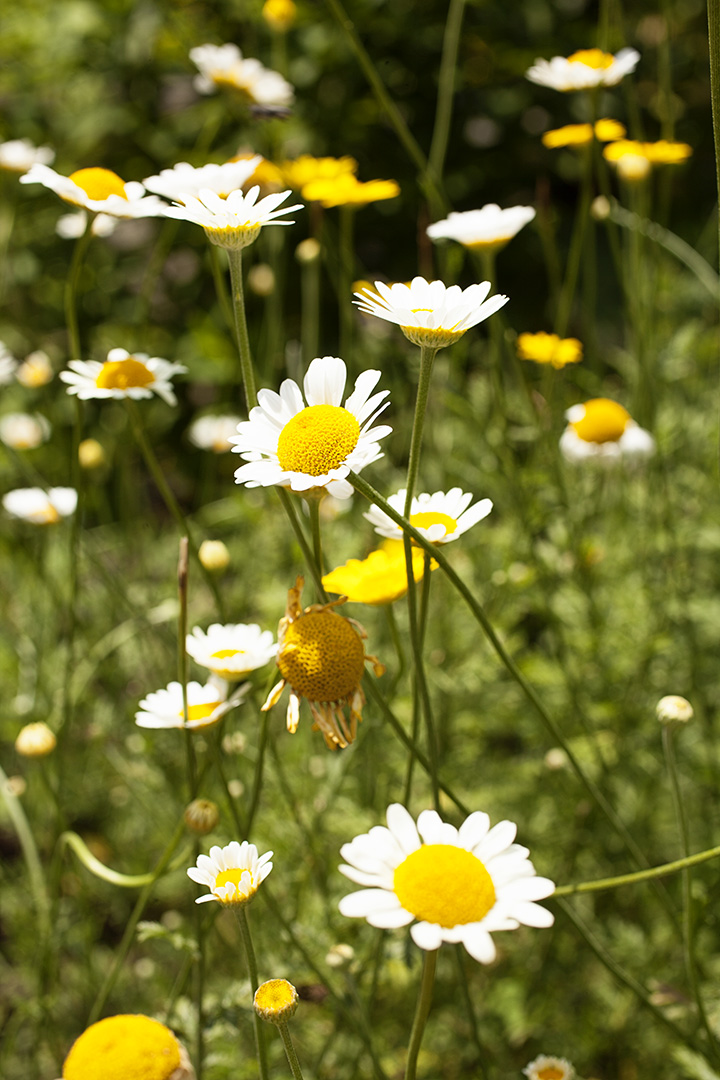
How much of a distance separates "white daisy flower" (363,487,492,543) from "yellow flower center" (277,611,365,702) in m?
0.07

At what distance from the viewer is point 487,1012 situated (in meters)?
0.94

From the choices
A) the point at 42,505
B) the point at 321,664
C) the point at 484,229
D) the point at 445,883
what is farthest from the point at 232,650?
the point at 42,505

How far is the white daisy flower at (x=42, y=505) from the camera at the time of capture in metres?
1.06

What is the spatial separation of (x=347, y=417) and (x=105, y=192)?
326mm

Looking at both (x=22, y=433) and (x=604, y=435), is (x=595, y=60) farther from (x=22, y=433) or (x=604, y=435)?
(x=22, y=433)

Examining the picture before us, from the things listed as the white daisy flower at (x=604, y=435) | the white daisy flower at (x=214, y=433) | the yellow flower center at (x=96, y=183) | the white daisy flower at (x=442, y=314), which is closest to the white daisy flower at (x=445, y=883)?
the white daisy flower at (x=442, y=314)

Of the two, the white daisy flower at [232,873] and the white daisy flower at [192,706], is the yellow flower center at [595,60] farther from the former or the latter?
the white daisy flower at [232,873]

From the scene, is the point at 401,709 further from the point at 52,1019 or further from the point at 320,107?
the point at 320,107

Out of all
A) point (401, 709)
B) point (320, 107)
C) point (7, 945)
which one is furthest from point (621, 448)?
point (320, 107)

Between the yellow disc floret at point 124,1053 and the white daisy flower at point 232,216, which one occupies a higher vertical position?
the white daisy flower at point 232,216

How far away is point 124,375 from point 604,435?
0.54 m

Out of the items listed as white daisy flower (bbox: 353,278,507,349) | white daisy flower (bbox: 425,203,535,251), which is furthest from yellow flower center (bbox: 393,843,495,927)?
white daisy flower (bbox: 425,203,535,251)

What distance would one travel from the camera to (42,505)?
108 centimetres

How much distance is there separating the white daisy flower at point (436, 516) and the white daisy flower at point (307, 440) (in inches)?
2.5
